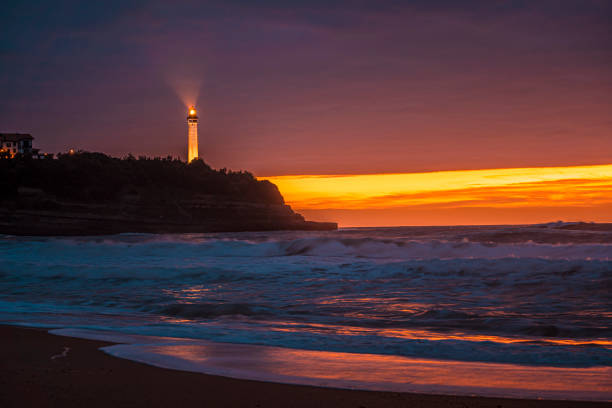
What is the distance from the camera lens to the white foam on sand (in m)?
3.11

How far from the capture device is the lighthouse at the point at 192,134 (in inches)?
2766

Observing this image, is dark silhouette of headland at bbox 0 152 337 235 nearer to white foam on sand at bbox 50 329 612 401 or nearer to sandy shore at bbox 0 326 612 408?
white foam on sand at bbox 50 329 612 401

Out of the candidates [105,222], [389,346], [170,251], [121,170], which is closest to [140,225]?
[105,222]

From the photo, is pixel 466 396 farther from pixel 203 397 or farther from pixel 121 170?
pixel 121 170

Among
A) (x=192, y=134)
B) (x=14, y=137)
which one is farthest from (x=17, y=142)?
(x=192, y=134)

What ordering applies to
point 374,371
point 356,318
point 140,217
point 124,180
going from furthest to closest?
point 124,180 < point 140,217 < point 356,318 < point 374,371

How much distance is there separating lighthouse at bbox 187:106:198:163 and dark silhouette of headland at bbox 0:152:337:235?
4576 mm

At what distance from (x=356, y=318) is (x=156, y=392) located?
12.7 feet

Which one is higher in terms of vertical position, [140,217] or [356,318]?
[140,217]

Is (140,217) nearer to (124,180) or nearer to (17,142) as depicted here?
(124,180)

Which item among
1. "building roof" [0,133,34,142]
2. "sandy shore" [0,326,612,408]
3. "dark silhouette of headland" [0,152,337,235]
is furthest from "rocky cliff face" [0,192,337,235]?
"sandy shore" [0,326,612,408]

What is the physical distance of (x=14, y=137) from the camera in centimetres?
8088

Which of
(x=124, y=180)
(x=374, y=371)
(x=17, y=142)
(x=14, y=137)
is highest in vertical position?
(x=14, y=137)

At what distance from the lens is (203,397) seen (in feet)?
9.48
